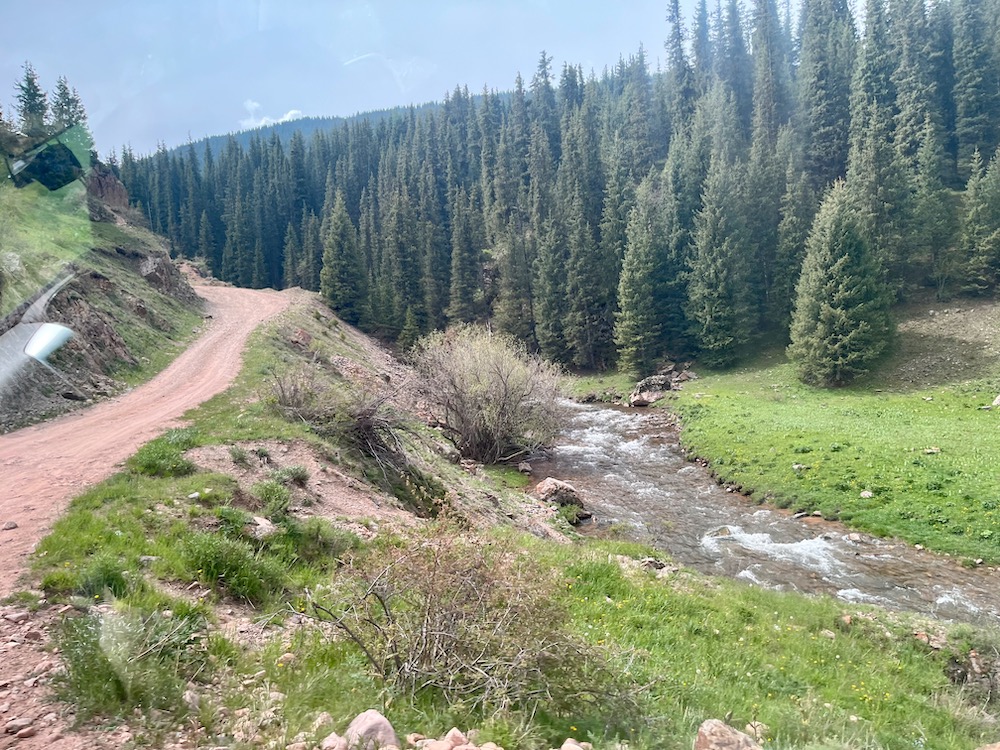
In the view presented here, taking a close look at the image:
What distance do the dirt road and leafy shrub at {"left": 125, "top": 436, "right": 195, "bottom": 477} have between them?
389 mm

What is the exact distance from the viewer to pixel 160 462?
11469 millimetres

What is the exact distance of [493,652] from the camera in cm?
554

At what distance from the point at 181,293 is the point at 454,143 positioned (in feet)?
249

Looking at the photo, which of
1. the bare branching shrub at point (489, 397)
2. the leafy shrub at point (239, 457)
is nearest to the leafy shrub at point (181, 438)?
the leafy shrub at point (239, 457)

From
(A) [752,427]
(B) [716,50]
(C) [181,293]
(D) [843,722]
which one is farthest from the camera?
(B) [716,50]

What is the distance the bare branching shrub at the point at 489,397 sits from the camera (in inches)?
1009

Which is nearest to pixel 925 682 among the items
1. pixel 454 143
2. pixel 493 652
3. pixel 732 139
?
pixel 493 652

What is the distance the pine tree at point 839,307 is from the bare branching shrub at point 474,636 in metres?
35.5

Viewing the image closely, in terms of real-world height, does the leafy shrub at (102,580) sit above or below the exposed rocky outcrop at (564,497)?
above

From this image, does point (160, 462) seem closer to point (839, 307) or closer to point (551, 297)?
point (839, 307)

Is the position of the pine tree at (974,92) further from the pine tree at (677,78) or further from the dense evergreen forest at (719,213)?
the pine tree at (677,78)

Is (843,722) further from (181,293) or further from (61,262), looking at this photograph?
(181,293)

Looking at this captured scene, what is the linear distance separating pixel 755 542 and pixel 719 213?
3626 centimetres

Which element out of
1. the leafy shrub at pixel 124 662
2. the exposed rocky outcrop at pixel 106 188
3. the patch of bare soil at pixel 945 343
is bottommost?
the patch of bare soil at pixel 945 343
